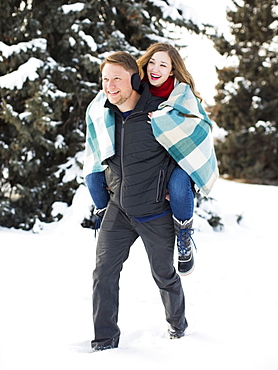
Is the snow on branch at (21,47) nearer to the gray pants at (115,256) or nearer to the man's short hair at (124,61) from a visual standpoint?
the man's short hair at (124,61)

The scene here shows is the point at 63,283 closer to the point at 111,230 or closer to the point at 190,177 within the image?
the point at 111,230

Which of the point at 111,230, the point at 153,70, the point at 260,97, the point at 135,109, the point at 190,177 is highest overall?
the point at 260,97

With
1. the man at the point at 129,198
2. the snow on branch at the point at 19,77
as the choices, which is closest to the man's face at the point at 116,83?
the man at the point at 129,198

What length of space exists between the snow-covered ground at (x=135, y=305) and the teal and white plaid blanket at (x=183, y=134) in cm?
95

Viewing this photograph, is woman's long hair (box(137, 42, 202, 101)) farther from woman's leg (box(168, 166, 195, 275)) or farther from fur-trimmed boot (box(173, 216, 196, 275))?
fur-trimmed boot (box(173, 216, 196, 275))

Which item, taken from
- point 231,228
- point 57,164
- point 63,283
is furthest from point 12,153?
point 231,228

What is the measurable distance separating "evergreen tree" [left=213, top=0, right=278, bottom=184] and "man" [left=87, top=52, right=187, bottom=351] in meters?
13.0

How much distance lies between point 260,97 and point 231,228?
10477mm

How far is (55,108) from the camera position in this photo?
211 inches

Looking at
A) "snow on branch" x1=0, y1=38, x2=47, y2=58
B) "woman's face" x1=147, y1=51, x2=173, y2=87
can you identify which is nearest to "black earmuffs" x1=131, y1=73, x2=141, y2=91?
"woman's face" x1=147, y1=51, x2=173, y2=87

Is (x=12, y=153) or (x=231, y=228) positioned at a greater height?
(x=12, y=153)

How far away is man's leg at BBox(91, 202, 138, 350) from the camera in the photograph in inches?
95.7

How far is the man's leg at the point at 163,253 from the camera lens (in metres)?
2.40

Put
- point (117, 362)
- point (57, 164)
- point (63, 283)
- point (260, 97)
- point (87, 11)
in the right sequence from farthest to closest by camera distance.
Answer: point (260, 97) < point (57, 164) < point (87, 11) < point (63, 283) < point (117, 362)
